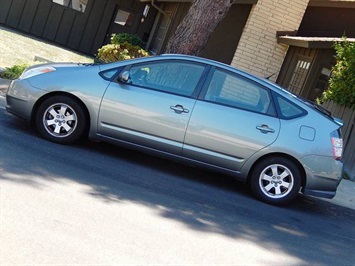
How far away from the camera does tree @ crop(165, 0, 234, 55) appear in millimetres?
10703

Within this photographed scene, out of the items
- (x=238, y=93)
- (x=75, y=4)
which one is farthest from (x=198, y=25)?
(x=75, y=4)

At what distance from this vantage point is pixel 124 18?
23.6 metres

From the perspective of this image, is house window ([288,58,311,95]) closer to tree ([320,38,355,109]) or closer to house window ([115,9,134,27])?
tree ([320,38,355,109])

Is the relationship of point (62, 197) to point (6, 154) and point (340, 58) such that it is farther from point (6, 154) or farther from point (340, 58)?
point (340, 58)

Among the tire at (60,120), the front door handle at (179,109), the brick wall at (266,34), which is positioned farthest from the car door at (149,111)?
the brick wall at (266,34)

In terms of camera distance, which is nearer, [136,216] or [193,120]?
[136,216]

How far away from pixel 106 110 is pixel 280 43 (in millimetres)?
8779

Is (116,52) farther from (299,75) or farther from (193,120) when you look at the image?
(193,120)

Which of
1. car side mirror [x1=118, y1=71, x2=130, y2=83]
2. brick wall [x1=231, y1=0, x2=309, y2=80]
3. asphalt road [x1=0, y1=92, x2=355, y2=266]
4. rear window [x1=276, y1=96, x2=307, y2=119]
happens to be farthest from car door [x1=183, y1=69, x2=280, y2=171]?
brick wall [x1=231, y1=0, x2=309, y2=80]

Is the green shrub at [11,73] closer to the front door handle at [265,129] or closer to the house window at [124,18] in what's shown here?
the front door handle at [265,129]

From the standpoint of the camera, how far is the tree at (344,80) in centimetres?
1159

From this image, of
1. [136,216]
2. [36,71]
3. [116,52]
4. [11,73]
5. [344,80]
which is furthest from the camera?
[116,52]

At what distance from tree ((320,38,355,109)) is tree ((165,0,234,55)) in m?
2.70

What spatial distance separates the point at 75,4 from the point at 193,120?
1643 centimetres
